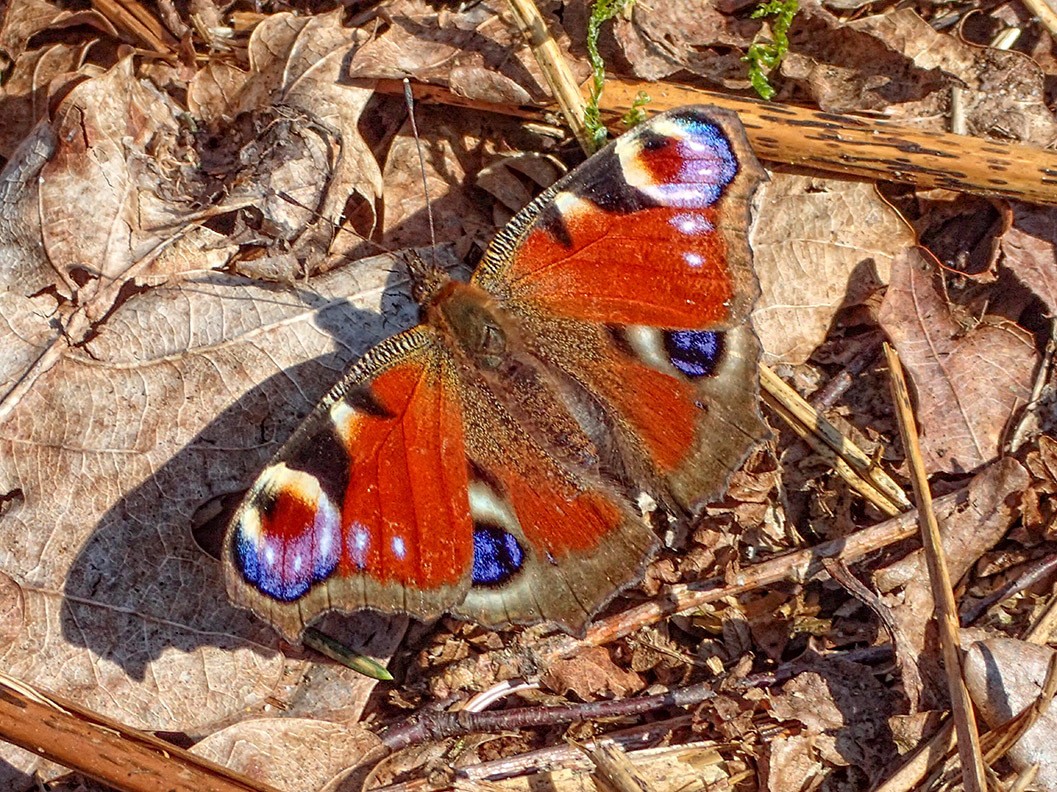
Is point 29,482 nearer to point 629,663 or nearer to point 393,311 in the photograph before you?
point 393,311

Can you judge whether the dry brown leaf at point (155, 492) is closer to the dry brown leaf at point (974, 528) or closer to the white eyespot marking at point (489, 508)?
the white eyespot marking at point (489, 508)

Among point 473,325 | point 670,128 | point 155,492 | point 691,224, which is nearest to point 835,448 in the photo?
point 691,224

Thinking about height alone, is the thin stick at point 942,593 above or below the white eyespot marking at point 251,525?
below

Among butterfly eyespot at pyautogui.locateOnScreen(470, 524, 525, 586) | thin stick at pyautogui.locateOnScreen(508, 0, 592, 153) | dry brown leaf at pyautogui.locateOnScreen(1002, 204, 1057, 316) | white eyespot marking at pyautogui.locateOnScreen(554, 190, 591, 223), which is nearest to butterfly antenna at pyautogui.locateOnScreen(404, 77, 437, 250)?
thin stick at pyautogui.locateOnScreen(508, 0, 592, 153)

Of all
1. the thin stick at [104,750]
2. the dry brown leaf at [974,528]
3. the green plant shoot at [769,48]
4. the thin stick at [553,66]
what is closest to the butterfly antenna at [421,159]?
the thin stick at [553,66]

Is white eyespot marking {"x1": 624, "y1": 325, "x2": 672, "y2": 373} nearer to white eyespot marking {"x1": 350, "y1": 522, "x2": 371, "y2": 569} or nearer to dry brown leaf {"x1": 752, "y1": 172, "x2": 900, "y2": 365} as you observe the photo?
dry brown leaf {"x1": 752, "y1": 172, "x2": 900, "y2": 365}

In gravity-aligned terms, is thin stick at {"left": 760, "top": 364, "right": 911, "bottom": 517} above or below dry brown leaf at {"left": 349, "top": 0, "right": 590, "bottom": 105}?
below

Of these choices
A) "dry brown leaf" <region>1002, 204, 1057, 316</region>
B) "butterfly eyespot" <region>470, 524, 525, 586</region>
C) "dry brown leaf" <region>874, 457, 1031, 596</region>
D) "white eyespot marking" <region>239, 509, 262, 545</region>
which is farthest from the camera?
"dry brown leaf" <region>1002, 204, 1057, 316</region>
